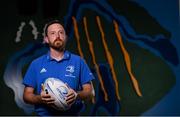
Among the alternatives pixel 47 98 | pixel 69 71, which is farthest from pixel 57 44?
pixel 47 98

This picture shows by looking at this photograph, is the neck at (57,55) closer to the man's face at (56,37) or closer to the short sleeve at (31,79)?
the man's face at (56,37)

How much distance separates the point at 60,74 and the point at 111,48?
1499 mm

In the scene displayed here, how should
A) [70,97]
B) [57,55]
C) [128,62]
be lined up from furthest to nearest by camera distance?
[128,62] < [57,55] < [70,97]

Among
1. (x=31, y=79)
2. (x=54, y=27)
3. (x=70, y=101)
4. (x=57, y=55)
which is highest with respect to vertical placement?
(x=54, y=27)

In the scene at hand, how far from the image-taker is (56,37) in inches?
80.0

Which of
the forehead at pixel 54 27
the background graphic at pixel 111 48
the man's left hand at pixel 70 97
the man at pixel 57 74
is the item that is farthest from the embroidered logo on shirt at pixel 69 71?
the background graphic at pixel 111 48

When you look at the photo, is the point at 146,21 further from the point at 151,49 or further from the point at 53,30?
the point at 53,30

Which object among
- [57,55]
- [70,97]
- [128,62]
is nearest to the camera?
[70,97]

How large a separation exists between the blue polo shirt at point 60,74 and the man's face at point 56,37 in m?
0.08

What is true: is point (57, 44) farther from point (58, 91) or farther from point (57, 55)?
point (58, 91)

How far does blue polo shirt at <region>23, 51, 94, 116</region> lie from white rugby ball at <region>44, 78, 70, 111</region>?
0.06m

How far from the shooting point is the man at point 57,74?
6.69 feet

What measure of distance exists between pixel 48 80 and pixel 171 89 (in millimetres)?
1756

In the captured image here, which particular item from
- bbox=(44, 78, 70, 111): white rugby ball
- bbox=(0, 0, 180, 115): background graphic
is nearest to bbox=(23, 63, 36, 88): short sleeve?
bbox=(44, 78, 70, 111): white rugby ball
